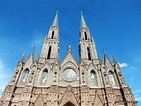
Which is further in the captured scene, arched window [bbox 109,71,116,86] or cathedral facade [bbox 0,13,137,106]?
arched window [bbox 109,71,116,86]

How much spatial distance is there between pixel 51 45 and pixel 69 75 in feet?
27.4

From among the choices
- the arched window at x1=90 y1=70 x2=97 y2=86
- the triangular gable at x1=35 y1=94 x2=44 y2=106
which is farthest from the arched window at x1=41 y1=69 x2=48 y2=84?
the arched window at x1=90 y1=70 x2=97 y2=86

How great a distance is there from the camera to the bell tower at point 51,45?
80.5ft

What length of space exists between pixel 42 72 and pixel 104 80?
10.4m

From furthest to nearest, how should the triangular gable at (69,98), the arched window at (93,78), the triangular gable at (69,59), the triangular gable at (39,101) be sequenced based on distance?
the triangular gable at (69,59), the arched window at (93,78), the triangular gable at (69,98), the triangular gable at (39,101)

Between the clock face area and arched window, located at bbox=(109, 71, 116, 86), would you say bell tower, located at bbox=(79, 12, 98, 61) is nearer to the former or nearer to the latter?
the clock face area

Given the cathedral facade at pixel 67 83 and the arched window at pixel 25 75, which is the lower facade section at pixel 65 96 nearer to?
the cathedral facade at pixel 67 83

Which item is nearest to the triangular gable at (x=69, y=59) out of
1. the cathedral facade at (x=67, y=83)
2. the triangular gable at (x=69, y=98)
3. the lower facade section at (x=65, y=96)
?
the cathedral facade at (x=67, y=83)

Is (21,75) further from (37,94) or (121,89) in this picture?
(121,89)

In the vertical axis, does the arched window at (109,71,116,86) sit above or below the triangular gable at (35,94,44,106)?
above

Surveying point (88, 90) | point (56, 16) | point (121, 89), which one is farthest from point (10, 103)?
point (56, 16)

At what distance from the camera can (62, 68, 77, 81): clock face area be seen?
21078 mm

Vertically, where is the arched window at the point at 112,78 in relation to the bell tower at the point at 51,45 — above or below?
below

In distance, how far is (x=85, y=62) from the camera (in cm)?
2383
